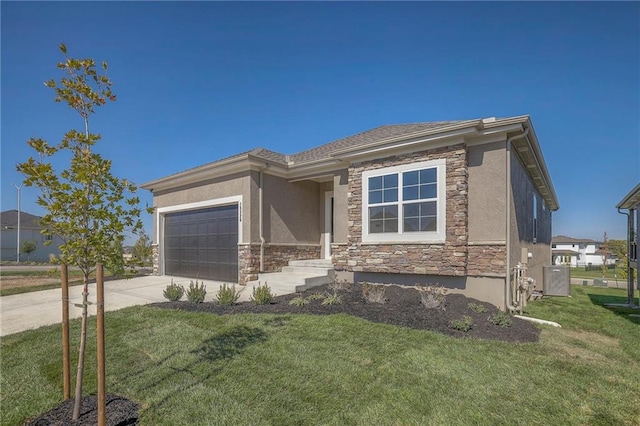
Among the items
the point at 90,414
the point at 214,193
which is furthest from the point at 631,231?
the point at 90,414

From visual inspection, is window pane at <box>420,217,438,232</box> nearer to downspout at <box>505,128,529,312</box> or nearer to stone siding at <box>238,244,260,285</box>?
downspout at <box>505,128,529,312</box>

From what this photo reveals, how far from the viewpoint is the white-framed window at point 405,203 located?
300 inches

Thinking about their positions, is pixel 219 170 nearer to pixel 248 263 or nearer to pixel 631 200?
pixel 248 263

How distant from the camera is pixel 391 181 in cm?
841

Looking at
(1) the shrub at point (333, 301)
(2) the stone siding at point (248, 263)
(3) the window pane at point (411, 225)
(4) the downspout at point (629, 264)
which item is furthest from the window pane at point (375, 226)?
(4) the downspout at point (629, 264)

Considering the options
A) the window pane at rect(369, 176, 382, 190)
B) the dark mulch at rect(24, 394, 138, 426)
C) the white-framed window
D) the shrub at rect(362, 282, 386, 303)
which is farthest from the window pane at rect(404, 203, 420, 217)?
the dark mulch at rect(24, 394, 138, 426)

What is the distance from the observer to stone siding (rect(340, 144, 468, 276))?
23.9 ft

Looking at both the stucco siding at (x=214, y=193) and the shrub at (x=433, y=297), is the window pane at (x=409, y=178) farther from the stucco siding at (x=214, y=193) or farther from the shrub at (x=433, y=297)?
the stucco siding at (x=214, y=193)

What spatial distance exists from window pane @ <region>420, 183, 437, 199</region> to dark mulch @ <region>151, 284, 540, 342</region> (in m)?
2.41

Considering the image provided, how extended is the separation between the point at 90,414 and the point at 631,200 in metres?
13.6

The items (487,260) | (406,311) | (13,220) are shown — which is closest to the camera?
(406,311)

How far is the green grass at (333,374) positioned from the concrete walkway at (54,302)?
114 cm

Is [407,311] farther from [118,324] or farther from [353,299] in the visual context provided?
[118,324]

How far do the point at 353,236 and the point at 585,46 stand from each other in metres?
8.68
